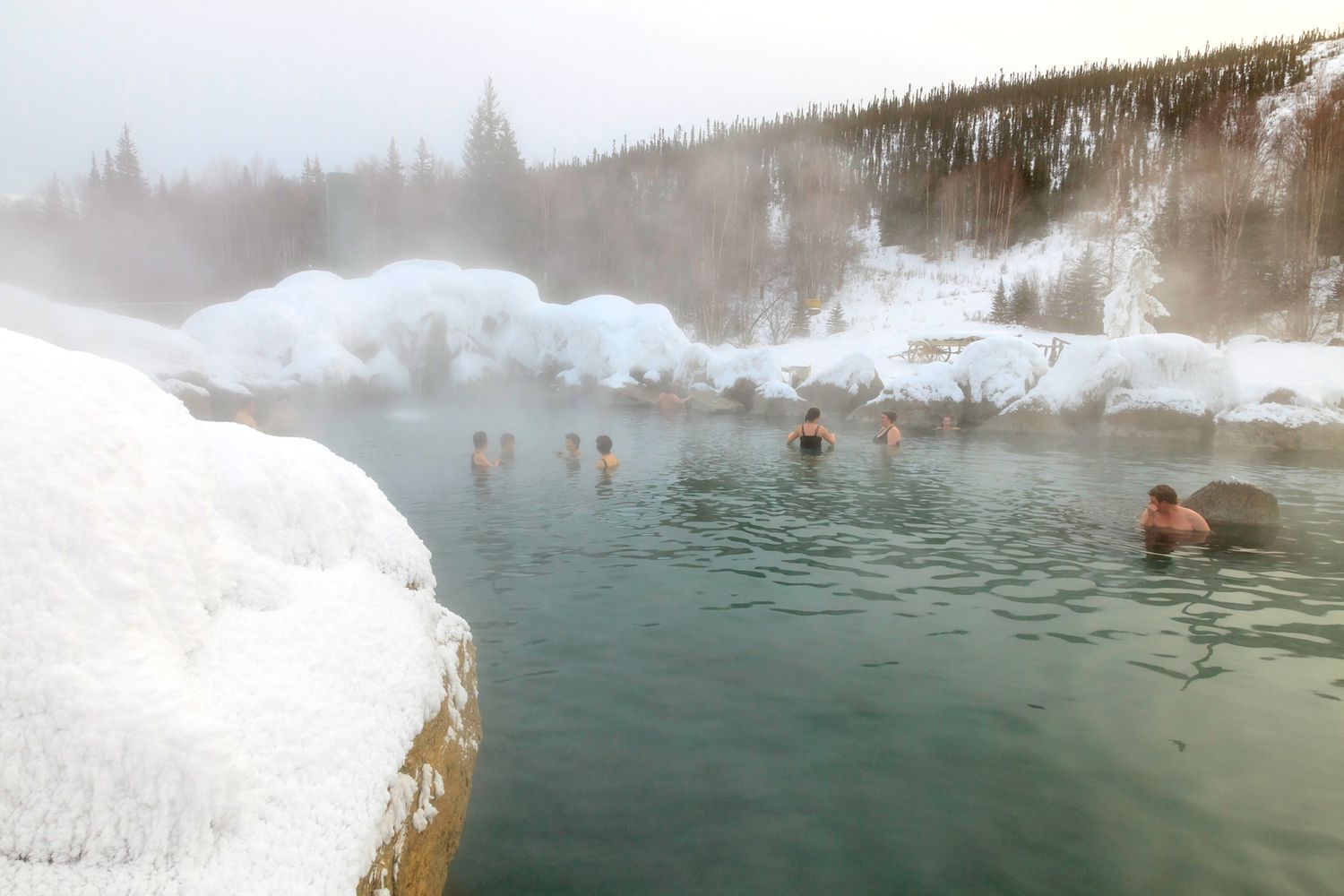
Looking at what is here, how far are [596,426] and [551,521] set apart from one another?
9.04 meters

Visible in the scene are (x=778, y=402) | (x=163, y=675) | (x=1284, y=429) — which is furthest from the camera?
(x=778, y=402)

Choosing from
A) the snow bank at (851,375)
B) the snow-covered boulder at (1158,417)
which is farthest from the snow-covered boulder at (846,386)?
the snow-covered boulder at (1158,417)

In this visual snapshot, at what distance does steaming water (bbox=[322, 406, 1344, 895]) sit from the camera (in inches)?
Result: 110

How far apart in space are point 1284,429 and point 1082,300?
15.3m

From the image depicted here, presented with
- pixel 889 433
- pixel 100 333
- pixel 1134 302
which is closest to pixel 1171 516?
pixel 889 433

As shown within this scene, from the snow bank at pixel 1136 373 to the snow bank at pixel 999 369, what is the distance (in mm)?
1058

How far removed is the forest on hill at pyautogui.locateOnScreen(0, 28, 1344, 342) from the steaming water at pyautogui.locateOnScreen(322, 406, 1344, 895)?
80.3 feet

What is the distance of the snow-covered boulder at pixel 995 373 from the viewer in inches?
675

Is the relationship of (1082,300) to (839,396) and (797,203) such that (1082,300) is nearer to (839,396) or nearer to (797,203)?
(839,396)

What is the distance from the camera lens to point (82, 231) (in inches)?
1690

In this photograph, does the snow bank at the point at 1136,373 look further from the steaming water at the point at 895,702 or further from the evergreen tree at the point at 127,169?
the evergreen tree at the point at 127,169

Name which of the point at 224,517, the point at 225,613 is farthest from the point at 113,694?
the point at 224,517

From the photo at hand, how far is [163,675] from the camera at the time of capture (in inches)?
63.4

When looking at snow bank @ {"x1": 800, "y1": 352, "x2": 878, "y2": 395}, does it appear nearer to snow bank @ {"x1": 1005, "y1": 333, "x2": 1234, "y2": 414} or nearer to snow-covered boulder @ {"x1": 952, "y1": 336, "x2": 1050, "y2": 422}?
snow-covered boulder @ {"x1": 952, "y1": 336, "x2": 1050, "y2": 422}
